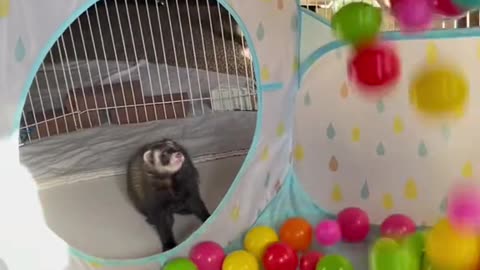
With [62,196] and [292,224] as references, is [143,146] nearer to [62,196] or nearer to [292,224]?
[62,196]

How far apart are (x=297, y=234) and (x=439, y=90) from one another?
0.74m

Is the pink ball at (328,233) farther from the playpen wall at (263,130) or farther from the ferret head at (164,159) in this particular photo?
the ferret head at (164,159)

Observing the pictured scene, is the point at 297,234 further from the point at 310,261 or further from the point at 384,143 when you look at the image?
the point at 384,143

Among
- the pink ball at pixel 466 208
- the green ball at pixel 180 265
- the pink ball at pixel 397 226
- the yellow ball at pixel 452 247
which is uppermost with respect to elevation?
the pink ball at pixel 466 208

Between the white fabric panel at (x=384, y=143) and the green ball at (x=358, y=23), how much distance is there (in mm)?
633

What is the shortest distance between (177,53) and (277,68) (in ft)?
0.80

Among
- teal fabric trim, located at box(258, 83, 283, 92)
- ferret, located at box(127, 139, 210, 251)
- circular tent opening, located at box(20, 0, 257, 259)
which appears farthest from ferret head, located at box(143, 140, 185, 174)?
teal fabric trim, located at box(258, 83, 283, 92)

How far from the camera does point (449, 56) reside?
1.31m

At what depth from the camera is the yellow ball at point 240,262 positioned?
3.99 ft

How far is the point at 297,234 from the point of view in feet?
4.33

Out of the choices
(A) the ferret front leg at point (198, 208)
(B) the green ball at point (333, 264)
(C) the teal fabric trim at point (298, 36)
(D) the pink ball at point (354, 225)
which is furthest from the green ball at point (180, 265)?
(C) the teal fabric trim at point (298, 36)

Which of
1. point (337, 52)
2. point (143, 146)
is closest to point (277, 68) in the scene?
point (337, 52)

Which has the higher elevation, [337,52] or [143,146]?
[337,52]

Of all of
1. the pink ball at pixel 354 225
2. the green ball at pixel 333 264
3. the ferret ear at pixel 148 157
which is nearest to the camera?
the green ball at pixel 333 264
